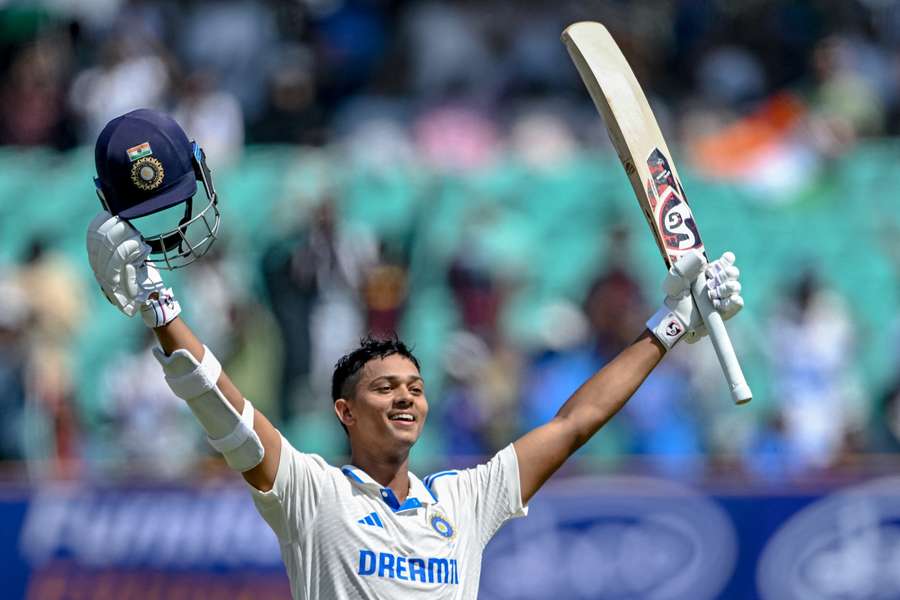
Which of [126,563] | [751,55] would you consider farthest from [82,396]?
[751,55]

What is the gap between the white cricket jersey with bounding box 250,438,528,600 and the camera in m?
4.35

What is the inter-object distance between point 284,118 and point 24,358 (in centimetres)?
277

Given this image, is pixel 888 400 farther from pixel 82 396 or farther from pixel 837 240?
pixel 82 396

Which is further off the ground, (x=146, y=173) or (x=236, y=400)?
(x=146, y=173)

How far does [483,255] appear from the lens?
10.4 m

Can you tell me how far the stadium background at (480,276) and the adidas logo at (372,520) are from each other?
393cm

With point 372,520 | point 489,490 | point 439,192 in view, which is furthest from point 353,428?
point 439,192

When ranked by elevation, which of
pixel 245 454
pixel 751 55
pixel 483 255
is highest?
pixel 751 55

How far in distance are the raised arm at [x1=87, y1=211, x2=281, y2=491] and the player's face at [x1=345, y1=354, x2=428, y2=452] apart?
1.10 ft

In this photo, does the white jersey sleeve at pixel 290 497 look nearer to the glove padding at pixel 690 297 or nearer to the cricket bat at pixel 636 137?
the glove padding at pixel 690 297

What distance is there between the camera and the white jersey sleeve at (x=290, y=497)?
4.36 m

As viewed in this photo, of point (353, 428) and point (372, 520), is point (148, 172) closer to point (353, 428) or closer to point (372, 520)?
point (353, 428)

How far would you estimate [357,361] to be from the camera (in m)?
4.70

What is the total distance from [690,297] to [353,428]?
1.08 m
